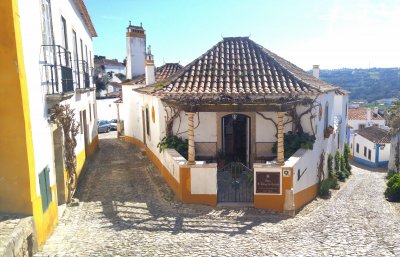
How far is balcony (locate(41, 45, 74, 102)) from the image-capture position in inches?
294

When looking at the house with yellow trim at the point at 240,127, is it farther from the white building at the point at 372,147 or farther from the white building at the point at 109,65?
the white building at the point at 109,65

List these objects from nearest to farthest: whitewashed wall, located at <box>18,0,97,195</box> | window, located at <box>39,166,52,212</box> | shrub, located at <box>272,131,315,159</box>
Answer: whitewashed wall, located at <box>18,0,97,195</box> < window, located at <box>39,166,52,212</box> < shrub, located at <box>272,131,315,159</box>

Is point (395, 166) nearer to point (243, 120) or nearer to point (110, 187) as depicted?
point (243, 120)

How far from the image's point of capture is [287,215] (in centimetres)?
927

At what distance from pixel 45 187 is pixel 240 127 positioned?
24.5 feet

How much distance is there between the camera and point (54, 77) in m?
8.09

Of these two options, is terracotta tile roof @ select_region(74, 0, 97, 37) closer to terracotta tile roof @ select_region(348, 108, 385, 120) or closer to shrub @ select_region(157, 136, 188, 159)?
shrub @ select_region(157, 136, 188, 159)

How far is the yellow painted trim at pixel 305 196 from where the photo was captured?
1005 centimetres

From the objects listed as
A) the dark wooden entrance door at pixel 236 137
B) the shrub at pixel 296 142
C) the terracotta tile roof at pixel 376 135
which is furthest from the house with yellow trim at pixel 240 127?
the terracotta tile roof at pixel 376 135

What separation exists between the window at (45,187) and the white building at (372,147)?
32846 millimetres

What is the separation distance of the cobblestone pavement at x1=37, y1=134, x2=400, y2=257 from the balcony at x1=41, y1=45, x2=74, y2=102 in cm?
297

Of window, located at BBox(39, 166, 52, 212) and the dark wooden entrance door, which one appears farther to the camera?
the dark wooden entrance door

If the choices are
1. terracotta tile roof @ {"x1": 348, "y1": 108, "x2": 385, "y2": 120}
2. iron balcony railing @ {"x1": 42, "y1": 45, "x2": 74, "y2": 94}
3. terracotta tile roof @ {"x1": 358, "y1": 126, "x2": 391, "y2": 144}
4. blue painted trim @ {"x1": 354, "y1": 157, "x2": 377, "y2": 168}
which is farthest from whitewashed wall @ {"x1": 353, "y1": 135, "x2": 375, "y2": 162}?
iron balcony railing @ {"x1": 42, "y1": 45, "x2": 74, "y2": 94}

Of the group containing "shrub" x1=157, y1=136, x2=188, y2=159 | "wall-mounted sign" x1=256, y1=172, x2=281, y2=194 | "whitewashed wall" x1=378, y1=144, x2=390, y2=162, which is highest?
"shrub" x1=157, y1=136, x2=188, y2=159
